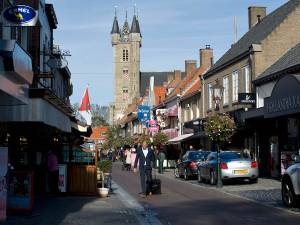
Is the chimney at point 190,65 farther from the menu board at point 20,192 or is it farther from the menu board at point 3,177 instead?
the menu board at point 3,177

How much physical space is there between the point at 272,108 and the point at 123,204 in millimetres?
10622

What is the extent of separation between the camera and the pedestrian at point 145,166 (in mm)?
20172

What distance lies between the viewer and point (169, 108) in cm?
6069

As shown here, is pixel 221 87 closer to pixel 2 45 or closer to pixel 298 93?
pixel 298 93

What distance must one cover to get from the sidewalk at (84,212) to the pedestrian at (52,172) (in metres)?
0.61

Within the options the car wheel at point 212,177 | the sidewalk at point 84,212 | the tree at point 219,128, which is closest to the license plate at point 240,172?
the car wheel at point 212,177

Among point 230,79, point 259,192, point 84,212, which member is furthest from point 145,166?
point 230,79

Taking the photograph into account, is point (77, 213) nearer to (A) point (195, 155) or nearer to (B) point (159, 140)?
(A) point (195, 155)

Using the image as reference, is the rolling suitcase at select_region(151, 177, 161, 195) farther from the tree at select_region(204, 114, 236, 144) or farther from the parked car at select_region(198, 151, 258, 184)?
the tree at select_region(204, 114, 236, 144)

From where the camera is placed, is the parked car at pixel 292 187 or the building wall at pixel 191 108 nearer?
the parked car at pixel 292 187

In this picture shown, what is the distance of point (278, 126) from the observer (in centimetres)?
2920

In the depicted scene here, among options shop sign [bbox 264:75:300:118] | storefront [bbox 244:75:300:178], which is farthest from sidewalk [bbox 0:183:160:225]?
storefront [bbox 244:75:300:178]

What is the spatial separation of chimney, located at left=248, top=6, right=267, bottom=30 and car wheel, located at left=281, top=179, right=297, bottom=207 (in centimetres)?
2846

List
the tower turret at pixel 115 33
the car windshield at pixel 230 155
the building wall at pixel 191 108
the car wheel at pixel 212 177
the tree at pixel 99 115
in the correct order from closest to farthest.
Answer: the car wheel at pixel 212 177
the car windshield at pixel 230 155
the building wall at pixel 191 108
the tree at pixel 99 115
the tower turret at pixel 115 33
